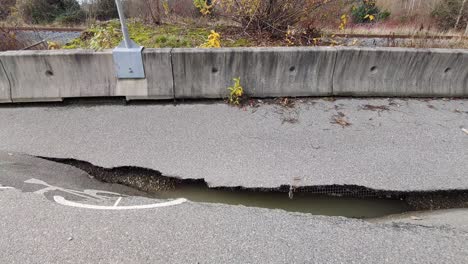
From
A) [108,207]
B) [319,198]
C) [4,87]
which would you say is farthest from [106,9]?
[319,198]

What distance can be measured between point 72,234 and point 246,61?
12.1 ft

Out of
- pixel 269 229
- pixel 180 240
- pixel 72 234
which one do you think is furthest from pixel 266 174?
pixel 72 234

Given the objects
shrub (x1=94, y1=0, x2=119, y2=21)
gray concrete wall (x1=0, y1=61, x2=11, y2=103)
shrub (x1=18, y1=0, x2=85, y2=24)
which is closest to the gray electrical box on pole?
gray concrete wall (x1=0, y1=61, x2=11, y2=103)

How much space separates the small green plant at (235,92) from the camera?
204 inches

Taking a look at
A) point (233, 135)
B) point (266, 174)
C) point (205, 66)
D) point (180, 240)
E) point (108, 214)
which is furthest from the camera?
point (205, 66)

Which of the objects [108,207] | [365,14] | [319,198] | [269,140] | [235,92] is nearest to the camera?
[108,207]

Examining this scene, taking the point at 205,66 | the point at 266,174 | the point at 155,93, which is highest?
the point at 205,66

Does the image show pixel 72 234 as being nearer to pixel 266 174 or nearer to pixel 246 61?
pixel 266 174

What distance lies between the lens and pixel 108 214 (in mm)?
2934

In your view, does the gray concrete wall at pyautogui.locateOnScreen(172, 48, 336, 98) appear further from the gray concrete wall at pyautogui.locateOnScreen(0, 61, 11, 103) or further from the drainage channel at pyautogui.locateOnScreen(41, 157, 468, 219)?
the gray concrete wall at pyautogui.locateOnScreen(0, 61, 11, 103)

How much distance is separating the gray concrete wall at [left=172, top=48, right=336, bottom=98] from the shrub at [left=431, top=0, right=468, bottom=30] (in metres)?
16.2

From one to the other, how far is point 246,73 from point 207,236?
129 inches

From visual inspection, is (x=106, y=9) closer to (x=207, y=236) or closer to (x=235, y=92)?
(x=235, y=92)

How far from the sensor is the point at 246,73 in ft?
17.3
